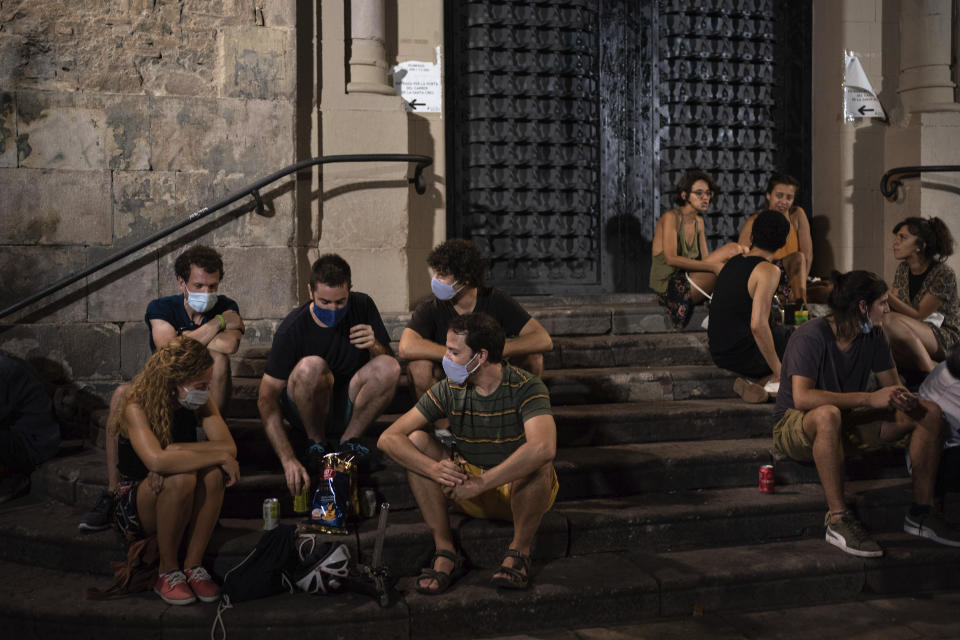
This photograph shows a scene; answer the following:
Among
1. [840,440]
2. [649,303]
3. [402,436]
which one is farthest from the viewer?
[649,303]

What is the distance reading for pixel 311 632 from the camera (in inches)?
151

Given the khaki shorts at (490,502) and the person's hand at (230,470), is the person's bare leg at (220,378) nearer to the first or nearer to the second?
the person's hand at (230,470)

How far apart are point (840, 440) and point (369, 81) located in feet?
14.8

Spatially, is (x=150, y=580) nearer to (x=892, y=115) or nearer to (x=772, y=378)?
(x=772, y=378)

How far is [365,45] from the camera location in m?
7.20

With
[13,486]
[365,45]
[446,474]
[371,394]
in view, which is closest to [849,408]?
[446,474]

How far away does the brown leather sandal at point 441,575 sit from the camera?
4.04 metres

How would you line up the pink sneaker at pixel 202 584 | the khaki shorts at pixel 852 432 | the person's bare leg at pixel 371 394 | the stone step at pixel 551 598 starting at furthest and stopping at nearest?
the khaki shorts at pixel 852 432, the person's bare leg at pixel 371 394, the pink sneaker at pixel 202 584, the stone step at pixel 551 598

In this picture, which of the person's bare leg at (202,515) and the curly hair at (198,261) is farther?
the curly hair at (198,261)

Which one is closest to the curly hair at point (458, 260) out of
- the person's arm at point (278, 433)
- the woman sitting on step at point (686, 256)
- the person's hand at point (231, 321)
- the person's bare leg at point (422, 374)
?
the person's bare leg at point (422, 374)

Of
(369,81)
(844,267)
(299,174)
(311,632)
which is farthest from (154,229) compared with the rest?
(844,267)

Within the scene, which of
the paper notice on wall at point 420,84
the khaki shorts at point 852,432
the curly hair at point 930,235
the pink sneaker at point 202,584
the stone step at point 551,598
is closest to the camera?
the stone step at point 551,598

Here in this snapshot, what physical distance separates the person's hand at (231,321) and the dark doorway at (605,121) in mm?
3206

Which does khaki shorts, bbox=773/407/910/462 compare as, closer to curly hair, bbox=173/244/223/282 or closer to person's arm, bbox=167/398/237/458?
person's arm, bbox=167/398/237/458
